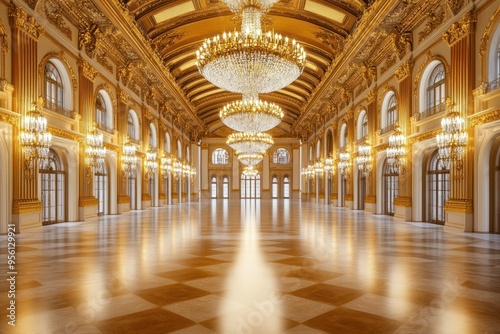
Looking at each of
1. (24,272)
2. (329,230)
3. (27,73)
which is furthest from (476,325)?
(27,73)

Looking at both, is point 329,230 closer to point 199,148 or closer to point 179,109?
point 179,109

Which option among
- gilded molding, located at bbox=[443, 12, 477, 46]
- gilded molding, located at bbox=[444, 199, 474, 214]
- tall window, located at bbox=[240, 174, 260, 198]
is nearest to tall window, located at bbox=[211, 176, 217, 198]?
tall window, located at bbox=[240, 174, 260, 198]

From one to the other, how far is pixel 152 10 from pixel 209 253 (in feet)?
34.8

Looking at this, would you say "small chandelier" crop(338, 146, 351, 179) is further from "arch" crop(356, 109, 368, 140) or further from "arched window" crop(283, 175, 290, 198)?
"arched window" crop(283, 175, 290, 198)

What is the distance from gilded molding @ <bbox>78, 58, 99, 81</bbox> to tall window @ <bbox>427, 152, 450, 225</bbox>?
11386 mm

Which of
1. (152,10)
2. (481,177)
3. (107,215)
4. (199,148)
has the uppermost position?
(152,10)

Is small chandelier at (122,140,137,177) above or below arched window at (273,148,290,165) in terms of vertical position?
below

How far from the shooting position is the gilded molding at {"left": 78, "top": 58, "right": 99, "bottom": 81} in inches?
467

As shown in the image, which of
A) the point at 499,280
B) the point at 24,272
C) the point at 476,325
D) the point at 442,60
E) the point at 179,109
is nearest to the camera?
the point at 476,325

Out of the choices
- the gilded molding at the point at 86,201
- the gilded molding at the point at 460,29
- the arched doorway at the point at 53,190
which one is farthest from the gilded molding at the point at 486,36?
the gilded molding at the point at 86,201

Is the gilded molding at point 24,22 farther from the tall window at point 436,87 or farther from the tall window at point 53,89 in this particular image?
the tall window at point 436,87

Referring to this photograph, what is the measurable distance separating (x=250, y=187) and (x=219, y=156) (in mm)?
4340

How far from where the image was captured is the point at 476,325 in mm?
2938

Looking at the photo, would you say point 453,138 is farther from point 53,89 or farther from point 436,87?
point 53,89
